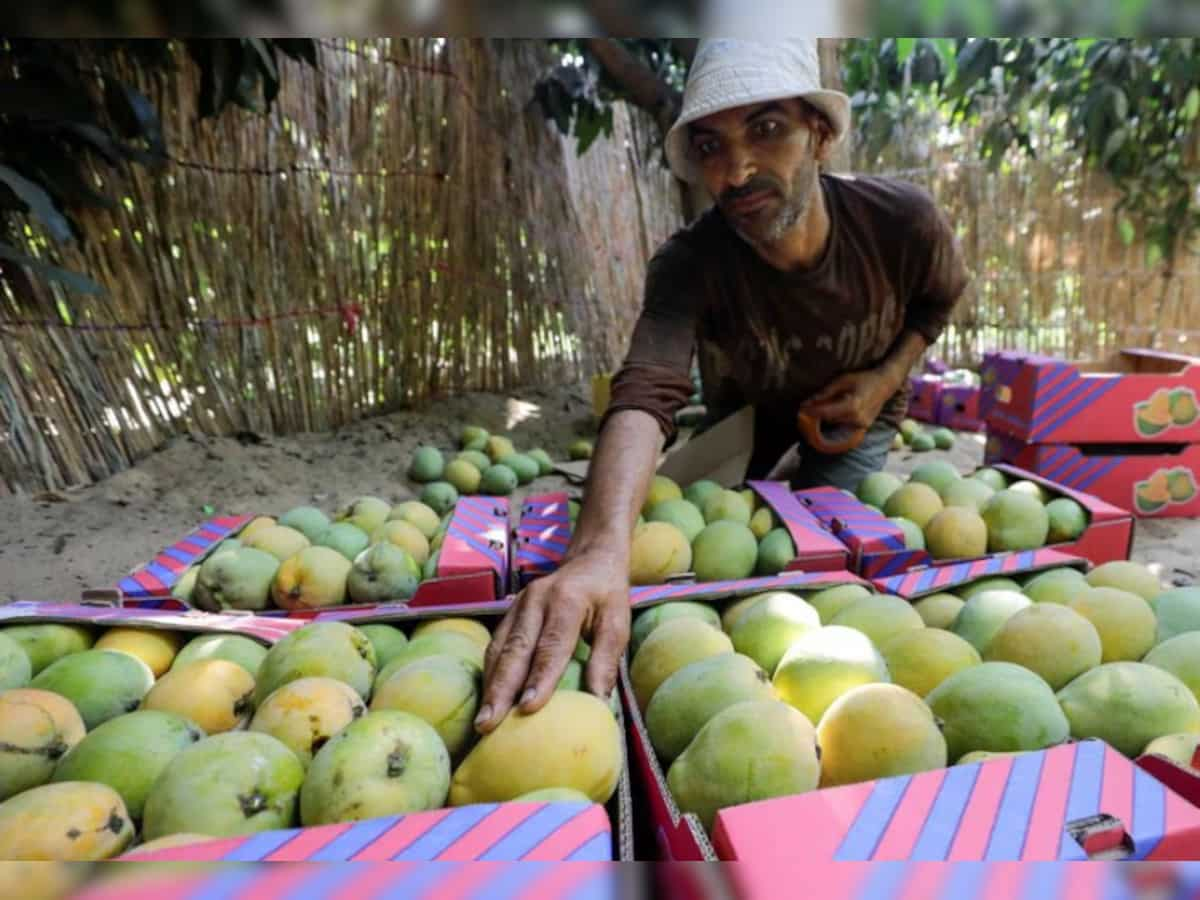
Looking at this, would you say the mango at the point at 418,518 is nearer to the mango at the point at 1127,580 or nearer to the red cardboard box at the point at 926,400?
the mango at the point at 1127,580

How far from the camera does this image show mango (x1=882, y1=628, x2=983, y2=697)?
4.22 feet

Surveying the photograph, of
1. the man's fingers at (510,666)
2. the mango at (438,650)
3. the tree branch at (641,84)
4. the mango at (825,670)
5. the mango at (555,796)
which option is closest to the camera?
the mango at (555,796)

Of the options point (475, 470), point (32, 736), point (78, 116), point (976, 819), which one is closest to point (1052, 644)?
point (976, 819)

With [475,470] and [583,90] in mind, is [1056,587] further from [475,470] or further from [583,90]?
[583,90]

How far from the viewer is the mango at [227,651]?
1.39 m

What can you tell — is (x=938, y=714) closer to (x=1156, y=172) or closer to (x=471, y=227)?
(x=471, y=227)

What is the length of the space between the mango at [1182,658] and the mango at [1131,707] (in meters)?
0.07

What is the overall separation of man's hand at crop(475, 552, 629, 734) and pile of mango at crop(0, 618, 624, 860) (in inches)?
1.3

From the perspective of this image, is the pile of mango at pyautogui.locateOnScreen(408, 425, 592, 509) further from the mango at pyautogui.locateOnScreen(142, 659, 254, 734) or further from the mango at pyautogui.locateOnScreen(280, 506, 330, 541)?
the mango at pyautogui.locateOnScreen(142, 659, 254, 734)

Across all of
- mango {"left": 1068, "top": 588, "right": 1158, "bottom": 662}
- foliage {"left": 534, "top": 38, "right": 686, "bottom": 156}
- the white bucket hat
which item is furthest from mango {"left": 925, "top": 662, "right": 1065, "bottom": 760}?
foliage {"left": 534, "top": 38, "right": 686, "bottom": 156}

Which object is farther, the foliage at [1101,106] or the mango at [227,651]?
the foliage at [1101,106]

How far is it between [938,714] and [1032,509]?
1.29 m

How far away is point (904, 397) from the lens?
3.66m

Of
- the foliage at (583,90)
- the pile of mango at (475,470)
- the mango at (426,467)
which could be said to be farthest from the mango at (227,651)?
the foliage at (583,90)
